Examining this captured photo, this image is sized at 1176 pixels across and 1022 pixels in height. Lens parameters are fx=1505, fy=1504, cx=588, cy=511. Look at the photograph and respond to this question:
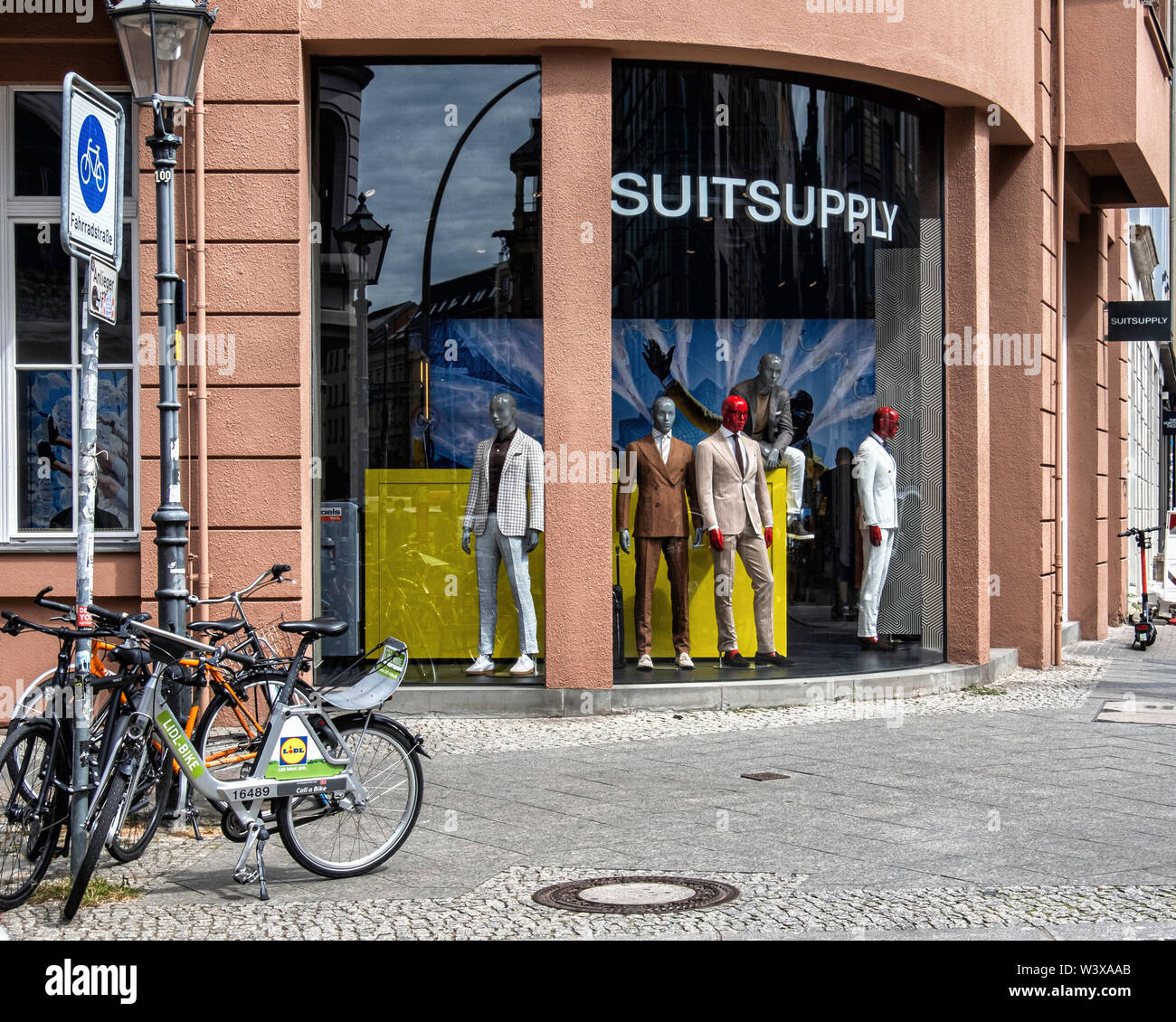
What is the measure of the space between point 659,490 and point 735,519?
68 centimetres

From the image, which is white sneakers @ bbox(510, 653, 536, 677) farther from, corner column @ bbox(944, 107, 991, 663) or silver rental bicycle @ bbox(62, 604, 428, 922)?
silver rental bicycle @ bbox(62, 604, 428, 922)

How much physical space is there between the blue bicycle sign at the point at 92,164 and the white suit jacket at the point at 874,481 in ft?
25.2

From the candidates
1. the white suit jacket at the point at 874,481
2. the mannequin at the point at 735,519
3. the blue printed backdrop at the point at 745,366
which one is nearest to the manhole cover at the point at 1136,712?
the white suit jacket at the point at 874,481

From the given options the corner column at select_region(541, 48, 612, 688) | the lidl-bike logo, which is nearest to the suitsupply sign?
the corner column at select_region(541, 48, 612, 688)

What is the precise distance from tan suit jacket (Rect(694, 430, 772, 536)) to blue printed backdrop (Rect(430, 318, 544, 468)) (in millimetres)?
1488

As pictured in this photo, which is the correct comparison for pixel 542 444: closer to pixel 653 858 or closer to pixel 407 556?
pixel 407 556

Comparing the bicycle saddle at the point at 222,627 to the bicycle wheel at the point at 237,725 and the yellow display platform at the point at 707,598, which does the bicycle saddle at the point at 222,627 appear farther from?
the yellow display platform at the point at 707,598

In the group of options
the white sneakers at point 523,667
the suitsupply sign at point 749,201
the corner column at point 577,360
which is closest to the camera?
the corner column at point 577,360

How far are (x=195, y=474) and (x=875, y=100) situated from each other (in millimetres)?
6413

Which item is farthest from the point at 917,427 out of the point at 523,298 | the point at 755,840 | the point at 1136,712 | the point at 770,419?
the point at 755,840

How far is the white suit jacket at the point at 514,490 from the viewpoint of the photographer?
11.2 m

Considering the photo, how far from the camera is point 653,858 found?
669 cm

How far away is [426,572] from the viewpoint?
1157cm
